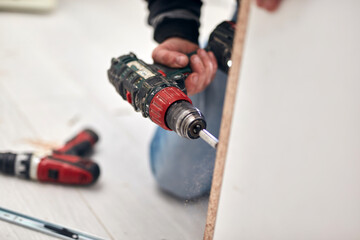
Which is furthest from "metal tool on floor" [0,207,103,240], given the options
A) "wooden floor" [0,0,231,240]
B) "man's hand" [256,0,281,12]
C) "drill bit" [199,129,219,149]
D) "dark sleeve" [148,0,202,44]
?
"man's hand" [256,0,281,12]

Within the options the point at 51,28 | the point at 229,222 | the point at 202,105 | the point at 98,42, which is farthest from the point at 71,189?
the point at 51,28

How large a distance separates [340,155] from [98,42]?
1.53 metres

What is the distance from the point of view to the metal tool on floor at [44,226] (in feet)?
2.66

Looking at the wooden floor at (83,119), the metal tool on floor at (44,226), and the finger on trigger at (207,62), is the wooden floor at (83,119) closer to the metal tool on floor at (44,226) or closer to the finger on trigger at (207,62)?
the metal tool on floor at (44,226)

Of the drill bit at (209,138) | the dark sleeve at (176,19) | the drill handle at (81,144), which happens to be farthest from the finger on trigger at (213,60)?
the drill handle at (81,144)

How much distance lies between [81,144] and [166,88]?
0.53 m

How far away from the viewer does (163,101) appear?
65 centimetres

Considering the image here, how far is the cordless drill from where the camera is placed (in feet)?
2.05

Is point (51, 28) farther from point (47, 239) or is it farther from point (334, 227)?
point (334, 227)

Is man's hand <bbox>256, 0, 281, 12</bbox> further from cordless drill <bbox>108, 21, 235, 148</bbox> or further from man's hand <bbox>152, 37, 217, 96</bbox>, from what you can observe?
man's hand <bbox>152, 37, 217, 96</bbox>

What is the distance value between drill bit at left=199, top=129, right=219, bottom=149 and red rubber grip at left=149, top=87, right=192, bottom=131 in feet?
0.24

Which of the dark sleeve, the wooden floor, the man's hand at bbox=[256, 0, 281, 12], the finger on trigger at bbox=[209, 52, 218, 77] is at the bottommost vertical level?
the wooden floor

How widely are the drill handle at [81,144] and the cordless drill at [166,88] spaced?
386 millimetres

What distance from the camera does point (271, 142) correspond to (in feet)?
1.65
